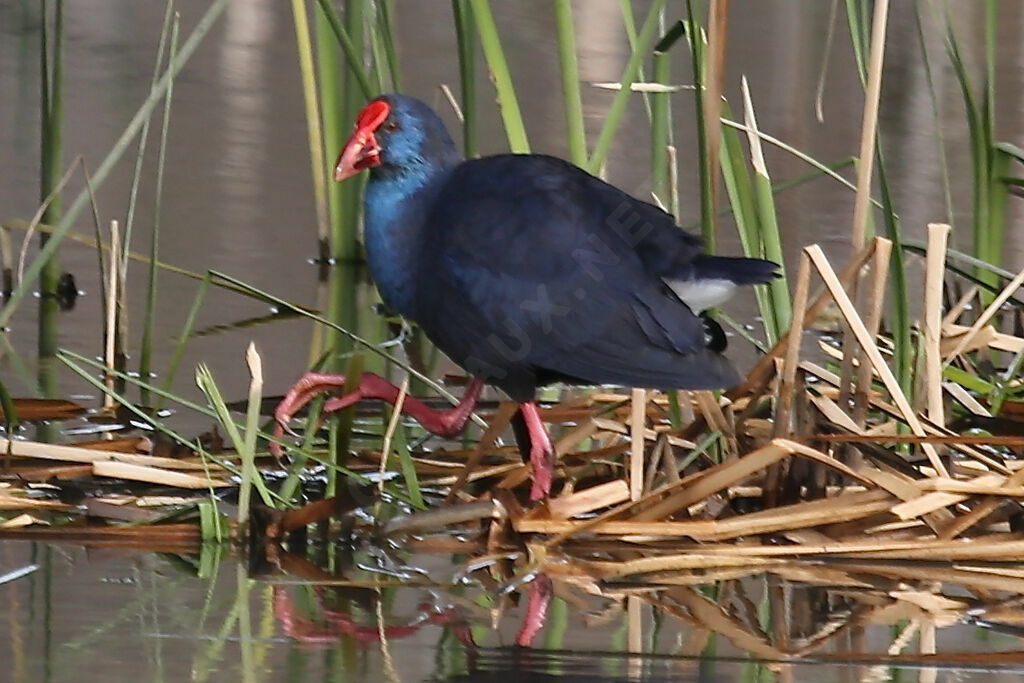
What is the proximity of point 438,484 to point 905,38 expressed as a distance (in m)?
7.01

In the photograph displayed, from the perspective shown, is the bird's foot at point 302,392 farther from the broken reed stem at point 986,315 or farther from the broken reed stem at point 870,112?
the broken reed stem at point 986,315

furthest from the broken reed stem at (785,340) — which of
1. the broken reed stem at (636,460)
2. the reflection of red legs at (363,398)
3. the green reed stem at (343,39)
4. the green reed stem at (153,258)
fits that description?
Result: the green reed stem at (153,258)

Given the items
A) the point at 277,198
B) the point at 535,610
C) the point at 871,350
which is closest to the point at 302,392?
the point at 535,610

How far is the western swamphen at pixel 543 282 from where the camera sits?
224cm

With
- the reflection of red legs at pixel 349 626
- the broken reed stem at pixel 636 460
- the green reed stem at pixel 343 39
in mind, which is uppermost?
the green reed stem at pixel 343 39

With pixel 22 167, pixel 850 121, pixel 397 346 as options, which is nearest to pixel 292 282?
pixel 397 346

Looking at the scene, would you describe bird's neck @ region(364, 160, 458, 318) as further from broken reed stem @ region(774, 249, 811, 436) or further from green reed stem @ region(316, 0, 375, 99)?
broken reed stem @ region(774, 249, 811, 436)

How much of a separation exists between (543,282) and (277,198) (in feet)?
8.76

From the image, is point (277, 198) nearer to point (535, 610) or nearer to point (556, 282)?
point (556, 282)

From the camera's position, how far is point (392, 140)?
248 cm

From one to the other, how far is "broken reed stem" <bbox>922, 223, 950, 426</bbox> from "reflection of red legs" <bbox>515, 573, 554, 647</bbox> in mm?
624

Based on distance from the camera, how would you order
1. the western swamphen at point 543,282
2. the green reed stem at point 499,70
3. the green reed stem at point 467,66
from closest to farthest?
the western swamphen at point 543,282, the green reed stem at point 499,70, the green reed stem at point 467,66

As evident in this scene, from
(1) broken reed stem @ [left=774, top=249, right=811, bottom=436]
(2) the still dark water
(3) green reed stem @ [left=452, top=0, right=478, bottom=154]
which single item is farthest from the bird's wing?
(3) green reed stem @ [left=452, top=0, right=478, bottom=154]

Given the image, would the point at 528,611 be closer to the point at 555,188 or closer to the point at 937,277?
the point at 555,188
